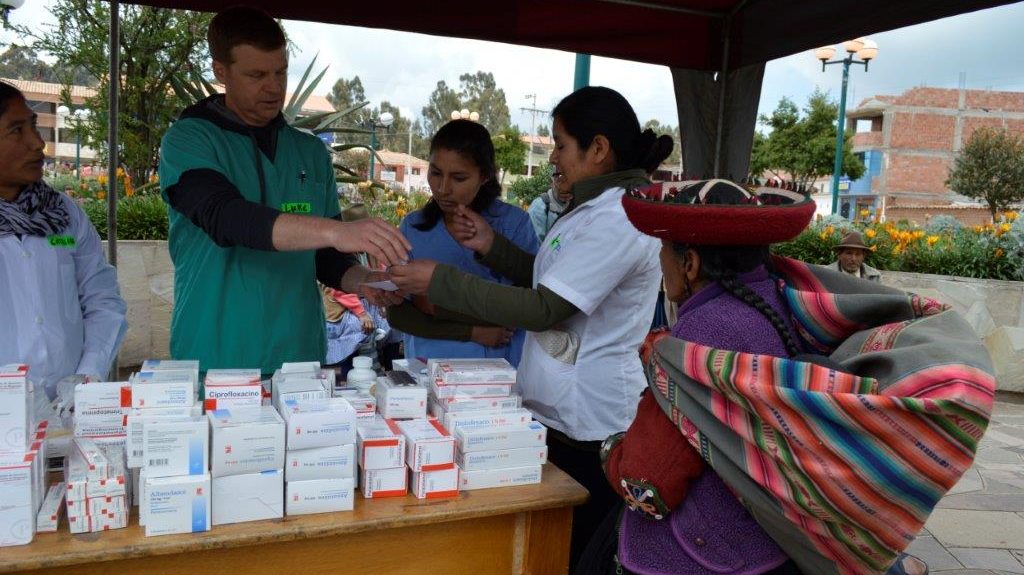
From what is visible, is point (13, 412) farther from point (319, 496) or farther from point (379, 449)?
point (379, 449)

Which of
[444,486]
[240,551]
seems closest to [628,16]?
[444,486]

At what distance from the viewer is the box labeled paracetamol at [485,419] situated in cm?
182

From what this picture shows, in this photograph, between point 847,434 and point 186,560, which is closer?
point 847,434

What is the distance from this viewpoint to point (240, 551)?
1554mm

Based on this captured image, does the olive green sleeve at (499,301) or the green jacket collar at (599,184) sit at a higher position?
the green jacket collar at (599,184)

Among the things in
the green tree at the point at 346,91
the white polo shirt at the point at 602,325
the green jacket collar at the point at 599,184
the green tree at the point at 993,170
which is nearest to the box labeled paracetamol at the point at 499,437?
the white polo shirt at the point at 602,325

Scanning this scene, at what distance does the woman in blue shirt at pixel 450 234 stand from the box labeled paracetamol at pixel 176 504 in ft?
3.88

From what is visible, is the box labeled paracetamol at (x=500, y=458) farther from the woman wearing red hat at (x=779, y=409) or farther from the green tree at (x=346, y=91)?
the green tree at (x=346, y=91)

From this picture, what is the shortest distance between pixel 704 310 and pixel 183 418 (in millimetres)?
1103

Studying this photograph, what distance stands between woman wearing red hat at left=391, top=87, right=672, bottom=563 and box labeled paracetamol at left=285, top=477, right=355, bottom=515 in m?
0.63

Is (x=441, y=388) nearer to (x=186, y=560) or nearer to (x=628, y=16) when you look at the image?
(x=186, y=560)

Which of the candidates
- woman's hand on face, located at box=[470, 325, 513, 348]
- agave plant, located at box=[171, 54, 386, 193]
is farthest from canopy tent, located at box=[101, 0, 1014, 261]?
agave plant, located at box=[171, 54, 386, 193]

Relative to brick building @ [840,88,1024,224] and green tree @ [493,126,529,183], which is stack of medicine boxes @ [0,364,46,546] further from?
brick building @ [840,88,1024,224]

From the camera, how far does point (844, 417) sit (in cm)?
121
